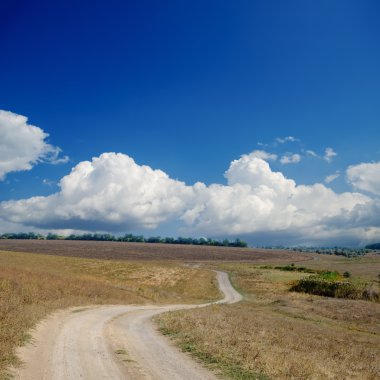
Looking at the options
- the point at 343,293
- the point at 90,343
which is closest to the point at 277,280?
the point at 343,293

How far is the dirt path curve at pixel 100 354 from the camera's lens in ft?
46.1

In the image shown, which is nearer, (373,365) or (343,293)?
(373,365)

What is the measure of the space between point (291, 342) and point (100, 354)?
528 inches

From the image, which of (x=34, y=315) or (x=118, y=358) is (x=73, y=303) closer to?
(x=34, y=315)

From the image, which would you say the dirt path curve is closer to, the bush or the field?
the field

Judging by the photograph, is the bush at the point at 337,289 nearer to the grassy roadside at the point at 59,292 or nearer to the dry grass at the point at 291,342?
the dry grass at the point at 291,342

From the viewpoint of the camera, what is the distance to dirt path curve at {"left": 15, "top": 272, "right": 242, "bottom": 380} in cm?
1405

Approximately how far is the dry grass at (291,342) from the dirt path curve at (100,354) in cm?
143

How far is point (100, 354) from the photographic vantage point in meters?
16.9

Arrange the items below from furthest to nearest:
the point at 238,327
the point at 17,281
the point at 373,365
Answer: the point at 17,281
the point at 238,327
the point at 373,365

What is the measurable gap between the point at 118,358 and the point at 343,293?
58.9 meters

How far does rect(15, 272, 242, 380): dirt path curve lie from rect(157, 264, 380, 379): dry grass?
1433 millimetres

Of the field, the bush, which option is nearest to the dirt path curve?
the field

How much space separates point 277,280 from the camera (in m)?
89.9
